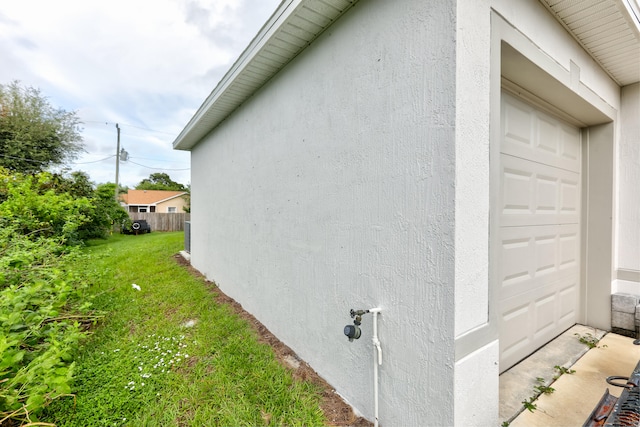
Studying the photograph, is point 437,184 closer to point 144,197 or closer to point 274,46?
point 274,46

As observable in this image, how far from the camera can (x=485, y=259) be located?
1444 millimetres

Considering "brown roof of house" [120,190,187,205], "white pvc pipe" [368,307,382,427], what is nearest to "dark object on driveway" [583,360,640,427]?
"white pvc pipe" [368,307,382,427]

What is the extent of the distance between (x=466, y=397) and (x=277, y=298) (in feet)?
6.93

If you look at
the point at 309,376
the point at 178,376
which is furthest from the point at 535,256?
the point at 178,376

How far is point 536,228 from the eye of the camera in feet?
7.84

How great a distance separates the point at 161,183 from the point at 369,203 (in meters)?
52.2

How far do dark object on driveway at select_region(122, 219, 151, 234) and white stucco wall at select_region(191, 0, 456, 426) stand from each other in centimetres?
1719

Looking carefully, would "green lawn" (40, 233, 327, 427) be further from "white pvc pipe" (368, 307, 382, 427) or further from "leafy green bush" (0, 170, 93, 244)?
"leafy green bush" (0, 170, 93, 244)

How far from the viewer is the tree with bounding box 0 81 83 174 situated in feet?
41.7

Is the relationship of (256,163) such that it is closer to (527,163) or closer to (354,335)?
(354,335)

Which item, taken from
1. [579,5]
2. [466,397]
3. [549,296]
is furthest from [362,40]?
[549,296]

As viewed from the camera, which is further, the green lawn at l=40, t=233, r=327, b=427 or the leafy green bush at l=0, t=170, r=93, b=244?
the leafy green bush at l=0, t=170, r=93, b=244

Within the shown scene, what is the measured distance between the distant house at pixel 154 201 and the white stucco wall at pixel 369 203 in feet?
93.7

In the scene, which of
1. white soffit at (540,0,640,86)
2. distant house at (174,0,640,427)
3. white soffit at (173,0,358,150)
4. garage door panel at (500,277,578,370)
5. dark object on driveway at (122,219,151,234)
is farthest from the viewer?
dark object on driveway at (122,219,151,234)
